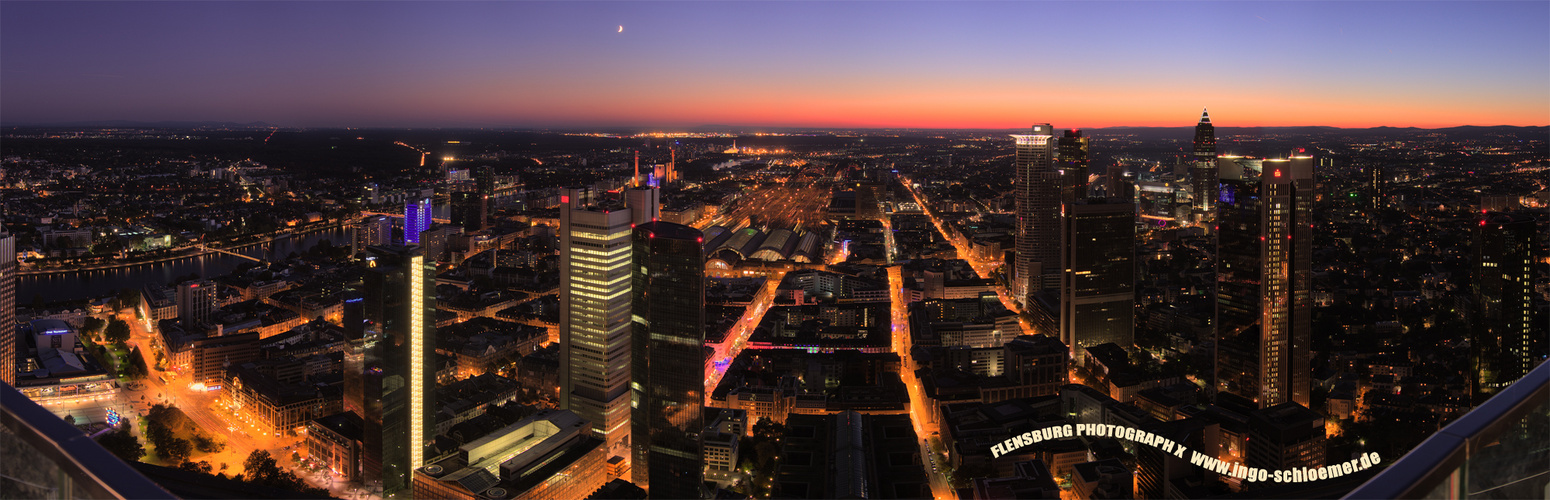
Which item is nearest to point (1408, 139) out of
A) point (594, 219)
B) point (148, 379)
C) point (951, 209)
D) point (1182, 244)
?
point (1182, 244)

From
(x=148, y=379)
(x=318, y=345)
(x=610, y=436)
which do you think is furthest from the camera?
(x=318, y=345)

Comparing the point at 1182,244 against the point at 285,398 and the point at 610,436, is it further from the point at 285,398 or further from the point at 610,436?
the point at 285,398

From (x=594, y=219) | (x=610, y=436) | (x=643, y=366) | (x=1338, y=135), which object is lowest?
(x=610, y=436)

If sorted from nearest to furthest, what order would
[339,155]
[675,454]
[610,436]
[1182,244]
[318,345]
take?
[675,454], [610,436], [318,345], [1182,244], [339,155]

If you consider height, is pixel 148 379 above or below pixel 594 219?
below

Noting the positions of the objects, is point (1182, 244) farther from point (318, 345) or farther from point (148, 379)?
point (148, 379)

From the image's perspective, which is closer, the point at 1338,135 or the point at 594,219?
the point at 594,219
